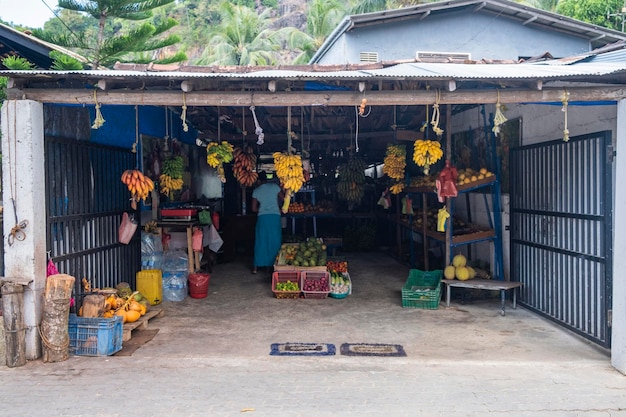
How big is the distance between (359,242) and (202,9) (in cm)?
3667

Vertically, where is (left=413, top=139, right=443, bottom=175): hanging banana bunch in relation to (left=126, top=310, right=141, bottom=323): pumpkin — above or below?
above

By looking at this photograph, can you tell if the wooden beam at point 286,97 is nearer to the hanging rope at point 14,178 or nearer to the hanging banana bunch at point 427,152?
the hanging rope at point 14,178

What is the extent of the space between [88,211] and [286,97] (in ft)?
10.6

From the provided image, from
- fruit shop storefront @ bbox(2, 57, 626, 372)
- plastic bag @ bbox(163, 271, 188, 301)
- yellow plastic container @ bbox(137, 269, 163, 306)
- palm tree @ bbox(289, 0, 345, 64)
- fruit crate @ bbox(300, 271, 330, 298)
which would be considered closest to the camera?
fruit shop storefront @ bbox(2, 57, 626, 372)

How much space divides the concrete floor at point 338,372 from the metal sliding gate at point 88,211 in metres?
1.17

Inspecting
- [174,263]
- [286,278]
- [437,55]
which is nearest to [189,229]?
[174,263]

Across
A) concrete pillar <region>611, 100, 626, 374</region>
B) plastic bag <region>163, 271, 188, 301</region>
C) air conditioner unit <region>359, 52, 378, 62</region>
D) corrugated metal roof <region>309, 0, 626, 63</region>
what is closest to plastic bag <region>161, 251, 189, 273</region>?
plastic bag <region>163, 271, 188, 301</region>

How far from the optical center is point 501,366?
17.3 ft

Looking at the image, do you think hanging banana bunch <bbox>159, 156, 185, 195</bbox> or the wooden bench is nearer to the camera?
the wooden bench

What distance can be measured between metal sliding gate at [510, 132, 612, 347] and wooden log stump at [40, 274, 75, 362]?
603 cm

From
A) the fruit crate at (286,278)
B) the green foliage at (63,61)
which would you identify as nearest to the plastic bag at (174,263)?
the fruit crate at (286,278)

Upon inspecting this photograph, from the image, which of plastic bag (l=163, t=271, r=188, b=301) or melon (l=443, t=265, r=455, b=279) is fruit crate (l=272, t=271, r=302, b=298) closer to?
plastic bag (l=163, t=271, r=188, b=301)

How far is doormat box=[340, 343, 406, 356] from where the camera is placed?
5695 mm

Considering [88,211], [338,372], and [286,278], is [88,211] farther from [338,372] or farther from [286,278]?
[338,372]
